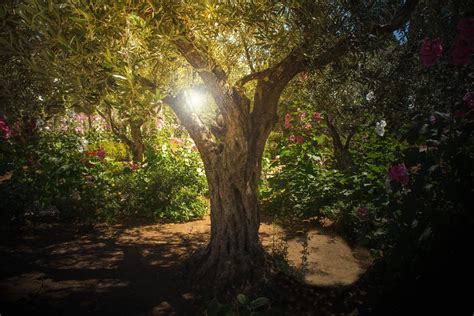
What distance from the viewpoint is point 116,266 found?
5.39 m

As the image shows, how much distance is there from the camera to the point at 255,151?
4.66 meters

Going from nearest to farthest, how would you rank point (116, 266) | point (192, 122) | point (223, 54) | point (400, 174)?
1. point (400, 174)
2. point (192, 122)
3. point (223, 54)
4. point (116, 266)

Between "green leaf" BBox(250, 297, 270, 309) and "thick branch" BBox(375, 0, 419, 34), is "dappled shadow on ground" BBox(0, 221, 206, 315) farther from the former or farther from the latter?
"thick branch" BBox(375, 0, 419, 34)

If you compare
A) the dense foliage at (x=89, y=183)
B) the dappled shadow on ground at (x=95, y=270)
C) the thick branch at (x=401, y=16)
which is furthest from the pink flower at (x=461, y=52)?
the dense foliage at (x=89, y=183)

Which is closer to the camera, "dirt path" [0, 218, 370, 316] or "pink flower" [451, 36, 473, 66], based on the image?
"pink flower" [451, 36, 473, 66]

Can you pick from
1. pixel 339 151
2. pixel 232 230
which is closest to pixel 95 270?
pixel 232 230

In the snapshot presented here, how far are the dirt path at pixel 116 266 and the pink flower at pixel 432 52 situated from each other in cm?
357

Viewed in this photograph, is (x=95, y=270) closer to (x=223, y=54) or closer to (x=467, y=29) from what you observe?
(x=223, y=54)

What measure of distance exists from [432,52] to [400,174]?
1.31 m

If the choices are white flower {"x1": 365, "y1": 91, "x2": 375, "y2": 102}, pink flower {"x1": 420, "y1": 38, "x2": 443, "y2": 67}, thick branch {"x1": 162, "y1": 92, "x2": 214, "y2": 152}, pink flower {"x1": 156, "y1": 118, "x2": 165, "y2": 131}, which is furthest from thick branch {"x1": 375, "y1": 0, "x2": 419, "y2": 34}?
pink flower {"x1": 156, "y1": 118, "x2": 165, "y2": 131}

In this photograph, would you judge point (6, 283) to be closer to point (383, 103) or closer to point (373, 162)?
point (383, 103)

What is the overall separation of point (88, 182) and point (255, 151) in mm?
5061

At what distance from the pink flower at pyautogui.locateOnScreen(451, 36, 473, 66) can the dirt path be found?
366 centimetres

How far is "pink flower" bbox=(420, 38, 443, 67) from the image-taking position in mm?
2961
